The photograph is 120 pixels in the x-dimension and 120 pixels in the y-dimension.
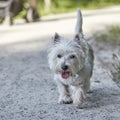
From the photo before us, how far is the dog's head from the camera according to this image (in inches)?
247

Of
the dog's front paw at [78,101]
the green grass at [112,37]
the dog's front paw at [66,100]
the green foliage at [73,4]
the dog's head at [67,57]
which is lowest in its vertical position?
the green foliage at [73,4]

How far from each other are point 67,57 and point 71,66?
12cm

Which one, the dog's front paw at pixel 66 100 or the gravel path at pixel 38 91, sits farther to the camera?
the dog's front paw at pixel 66 100

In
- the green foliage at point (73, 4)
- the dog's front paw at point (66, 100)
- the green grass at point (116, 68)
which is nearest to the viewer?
the dog's front paw at point (66, 100)

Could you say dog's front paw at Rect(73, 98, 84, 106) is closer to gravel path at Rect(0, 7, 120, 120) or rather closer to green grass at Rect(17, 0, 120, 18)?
gravel path at Rect(0, 7, 120, 120)

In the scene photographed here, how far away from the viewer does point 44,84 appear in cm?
812

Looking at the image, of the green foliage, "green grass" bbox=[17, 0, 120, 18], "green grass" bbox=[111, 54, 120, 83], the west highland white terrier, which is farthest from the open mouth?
the green foliage

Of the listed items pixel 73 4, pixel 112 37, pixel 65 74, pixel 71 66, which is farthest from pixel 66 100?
pixel 73 4

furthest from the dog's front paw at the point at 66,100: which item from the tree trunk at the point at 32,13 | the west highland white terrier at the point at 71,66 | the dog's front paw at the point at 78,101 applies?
the tree trunk at the point at 32,13

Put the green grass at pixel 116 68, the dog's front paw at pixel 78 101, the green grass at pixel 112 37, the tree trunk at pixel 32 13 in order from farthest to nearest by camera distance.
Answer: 1. the tree trunk at pixel 32 13
2. the green grass at pixel 112 37
3. the green grass at pixel 116 68
4. the dog's front paw at pixel 78 101

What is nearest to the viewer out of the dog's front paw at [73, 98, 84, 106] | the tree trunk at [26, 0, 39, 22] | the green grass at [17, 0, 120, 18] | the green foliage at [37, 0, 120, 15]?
the dog's front paw at [73, 98, 84, 106]

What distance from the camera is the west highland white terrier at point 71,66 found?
20.7 feet

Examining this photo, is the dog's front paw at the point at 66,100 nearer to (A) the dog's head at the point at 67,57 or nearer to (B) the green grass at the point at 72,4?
(A) the dog's head at the point at 67,57

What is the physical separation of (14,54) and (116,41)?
2567 millimetres
